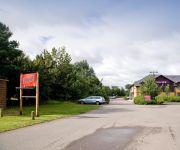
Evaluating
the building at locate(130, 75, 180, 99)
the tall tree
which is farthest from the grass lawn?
the building at locate(130, 75, 180, 99)

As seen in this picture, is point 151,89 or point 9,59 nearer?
point 9,59

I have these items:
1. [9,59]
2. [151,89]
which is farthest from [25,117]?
[151,89]

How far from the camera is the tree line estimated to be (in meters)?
41.1

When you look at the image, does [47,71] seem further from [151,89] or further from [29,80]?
[29,80]

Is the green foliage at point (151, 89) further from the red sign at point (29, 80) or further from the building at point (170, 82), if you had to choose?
the red sign at point (29, 80)

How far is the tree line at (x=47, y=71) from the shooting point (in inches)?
1618

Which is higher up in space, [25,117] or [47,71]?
[47,71]

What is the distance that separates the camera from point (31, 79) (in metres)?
27.0

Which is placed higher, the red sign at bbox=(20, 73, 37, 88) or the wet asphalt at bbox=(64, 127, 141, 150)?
the red sign at bbox=(20, 73, 37, 88)

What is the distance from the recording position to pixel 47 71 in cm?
5053

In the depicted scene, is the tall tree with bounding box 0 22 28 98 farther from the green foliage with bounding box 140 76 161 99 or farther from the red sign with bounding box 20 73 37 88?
the green foliage with bounding box 140 76 161 99

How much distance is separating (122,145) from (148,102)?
154 ft

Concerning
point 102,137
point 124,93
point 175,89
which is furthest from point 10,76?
point 124,93

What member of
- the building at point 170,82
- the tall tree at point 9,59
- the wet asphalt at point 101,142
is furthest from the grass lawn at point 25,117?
the building at point 170,82
